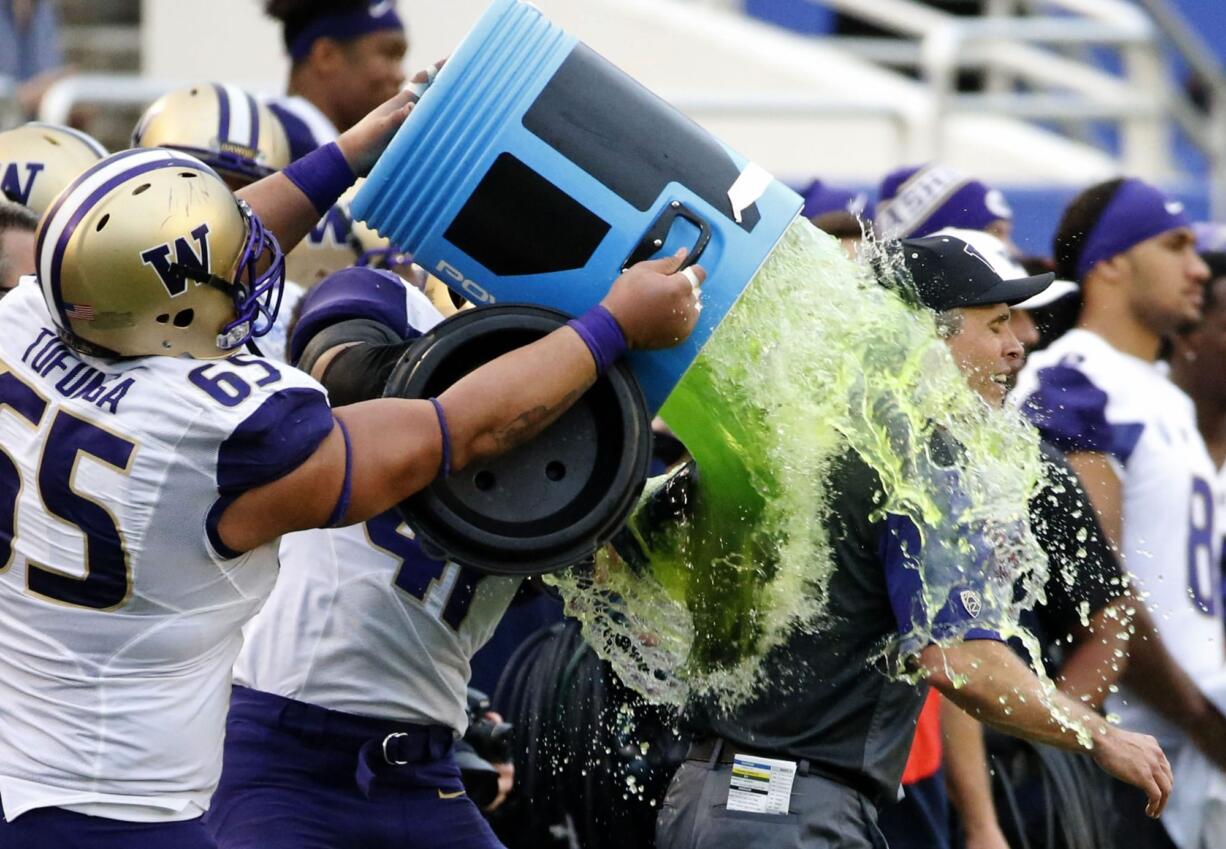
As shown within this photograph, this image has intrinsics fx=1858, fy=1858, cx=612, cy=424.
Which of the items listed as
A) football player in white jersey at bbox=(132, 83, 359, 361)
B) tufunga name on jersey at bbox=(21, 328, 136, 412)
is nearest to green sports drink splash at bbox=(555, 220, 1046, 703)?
tufunga name on jersey at bbox=(21, 328, 136, 412)

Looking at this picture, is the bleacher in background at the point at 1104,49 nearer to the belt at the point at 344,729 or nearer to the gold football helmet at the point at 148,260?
the belt at the point at 344,729

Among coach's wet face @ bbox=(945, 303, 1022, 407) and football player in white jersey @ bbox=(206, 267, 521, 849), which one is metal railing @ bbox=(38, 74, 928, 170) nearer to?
football player in white jersey @ bbox=(206, 267, 521, 849)

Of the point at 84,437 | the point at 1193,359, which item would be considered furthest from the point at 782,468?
the point at 1193,359

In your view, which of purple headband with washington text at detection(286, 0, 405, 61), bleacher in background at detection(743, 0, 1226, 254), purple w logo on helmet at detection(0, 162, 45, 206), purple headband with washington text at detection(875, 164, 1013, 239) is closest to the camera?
purple w logo on helmet at detection(0, 162, 45, 206)

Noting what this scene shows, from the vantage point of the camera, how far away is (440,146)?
3182mm

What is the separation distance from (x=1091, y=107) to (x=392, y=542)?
7.22 metres

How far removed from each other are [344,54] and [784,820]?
11.9ft

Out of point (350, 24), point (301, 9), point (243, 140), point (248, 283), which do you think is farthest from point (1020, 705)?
point (301, 9)

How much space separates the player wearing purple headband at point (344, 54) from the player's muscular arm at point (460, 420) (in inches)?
133

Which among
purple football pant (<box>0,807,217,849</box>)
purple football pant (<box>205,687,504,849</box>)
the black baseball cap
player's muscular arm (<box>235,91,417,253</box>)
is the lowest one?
purple football pant (<box>205,687,504,849</box>)

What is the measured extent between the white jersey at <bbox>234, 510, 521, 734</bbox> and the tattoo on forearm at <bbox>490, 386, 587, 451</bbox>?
754 millimetres

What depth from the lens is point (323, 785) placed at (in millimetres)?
3854

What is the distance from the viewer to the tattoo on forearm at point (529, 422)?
123 inches

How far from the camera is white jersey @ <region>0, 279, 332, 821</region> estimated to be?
3.00 m
